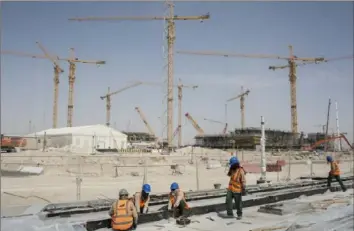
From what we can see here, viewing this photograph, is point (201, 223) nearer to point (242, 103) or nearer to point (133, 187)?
point (133, 187)

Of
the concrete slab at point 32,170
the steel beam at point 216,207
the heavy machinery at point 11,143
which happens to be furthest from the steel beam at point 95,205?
the heavy machinery at point 11,143

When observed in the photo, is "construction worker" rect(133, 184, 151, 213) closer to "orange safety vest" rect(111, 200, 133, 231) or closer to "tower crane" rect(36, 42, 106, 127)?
"orange safety vest" rect(111, 200, 133, 231)

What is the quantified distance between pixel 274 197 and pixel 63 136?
40586mm

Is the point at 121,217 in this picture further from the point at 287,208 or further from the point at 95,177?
the point at 95,177

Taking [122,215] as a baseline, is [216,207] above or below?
below

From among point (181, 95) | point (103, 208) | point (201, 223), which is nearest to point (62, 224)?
point (103, 208)

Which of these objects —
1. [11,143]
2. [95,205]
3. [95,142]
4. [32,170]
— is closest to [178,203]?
[95,205]

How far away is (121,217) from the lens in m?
6.61

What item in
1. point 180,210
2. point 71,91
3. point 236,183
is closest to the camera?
point 236,183

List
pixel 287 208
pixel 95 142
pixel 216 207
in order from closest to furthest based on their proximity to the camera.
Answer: pixel 287 208 < pixel 216 207 < pixel 95 142

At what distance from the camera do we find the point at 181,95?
10488 cm

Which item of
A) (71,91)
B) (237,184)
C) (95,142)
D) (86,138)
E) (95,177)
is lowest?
(95,177)

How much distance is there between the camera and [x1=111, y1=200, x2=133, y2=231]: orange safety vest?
6605mm

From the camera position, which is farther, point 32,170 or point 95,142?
point 95,142
